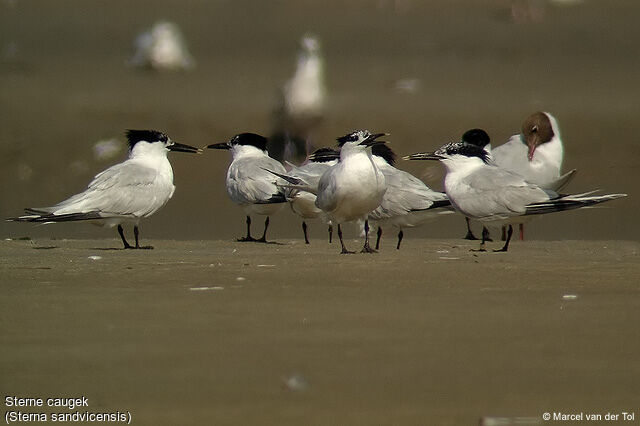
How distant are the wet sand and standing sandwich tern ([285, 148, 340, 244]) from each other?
210cm

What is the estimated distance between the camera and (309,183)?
428 inches

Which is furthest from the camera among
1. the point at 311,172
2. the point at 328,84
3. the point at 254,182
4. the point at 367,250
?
the point at 328,84

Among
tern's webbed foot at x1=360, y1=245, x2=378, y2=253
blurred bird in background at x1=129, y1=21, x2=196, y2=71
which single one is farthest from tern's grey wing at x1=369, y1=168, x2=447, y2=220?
blurred bird in background at x1=129, y1=21, x2=196, y2=71

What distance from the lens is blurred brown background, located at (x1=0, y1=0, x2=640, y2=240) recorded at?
1324cm

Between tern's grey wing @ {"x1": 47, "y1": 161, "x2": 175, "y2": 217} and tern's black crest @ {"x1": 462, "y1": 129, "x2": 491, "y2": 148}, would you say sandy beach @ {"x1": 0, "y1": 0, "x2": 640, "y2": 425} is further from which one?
tern's black crest @ {"x1": 462, "y1": 129, "x2": 491, "y2": 148}

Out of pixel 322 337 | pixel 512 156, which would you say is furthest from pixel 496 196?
pixel 322 337

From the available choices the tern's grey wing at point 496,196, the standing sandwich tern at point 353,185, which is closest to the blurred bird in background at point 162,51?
the standing sandwich tern at point 353,185

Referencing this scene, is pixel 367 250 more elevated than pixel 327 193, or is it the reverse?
pixel 327 193

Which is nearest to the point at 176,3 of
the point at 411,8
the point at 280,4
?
the point at 280,4

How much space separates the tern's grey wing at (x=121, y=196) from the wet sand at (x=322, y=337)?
146 centimetres

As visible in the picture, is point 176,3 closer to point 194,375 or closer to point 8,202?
point 8,202

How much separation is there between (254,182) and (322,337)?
5687 mm

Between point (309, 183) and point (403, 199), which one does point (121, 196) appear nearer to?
point (309, 183)

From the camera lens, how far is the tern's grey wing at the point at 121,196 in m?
10.4
